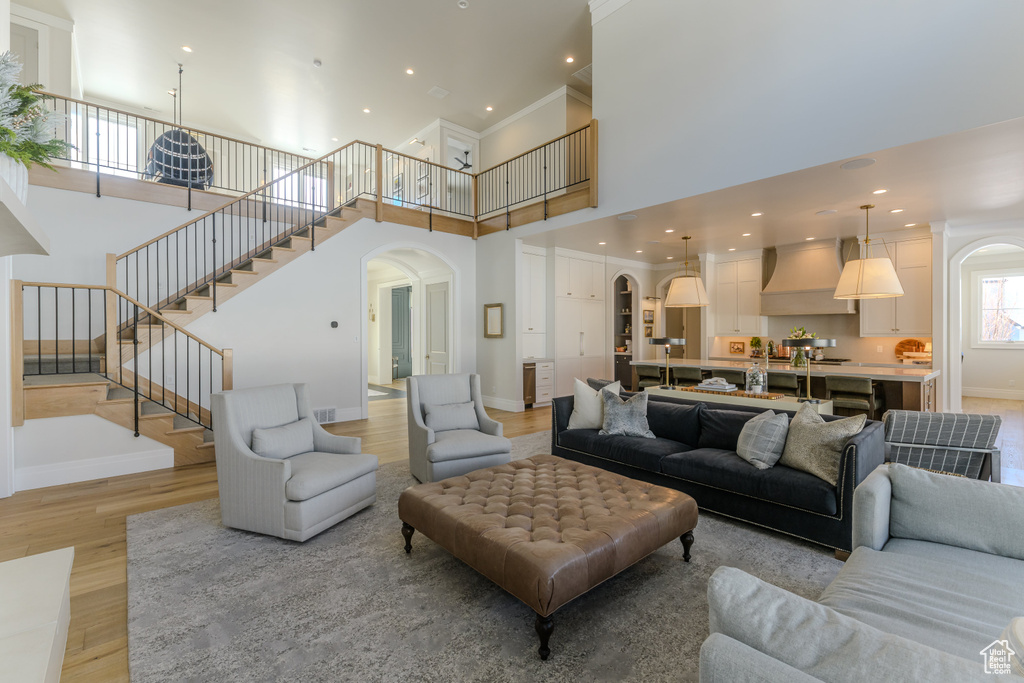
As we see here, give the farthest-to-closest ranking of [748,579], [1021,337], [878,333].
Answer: [1021,337] → [878,333] → [748,579]

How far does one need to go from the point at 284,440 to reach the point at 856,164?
5364 mm

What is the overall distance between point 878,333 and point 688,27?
5.46 m

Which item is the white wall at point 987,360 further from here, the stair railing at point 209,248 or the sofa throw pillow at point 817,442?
the stair railing at point 209,248

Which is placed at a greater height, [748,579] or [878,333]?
[878,333]

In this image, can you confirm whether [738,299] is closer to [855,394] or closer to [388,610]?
[855,394]

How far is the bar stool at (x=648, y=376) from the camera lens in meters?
6.57

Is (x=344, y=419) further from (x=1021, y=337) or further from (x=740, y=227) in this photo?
(x=1021, y=337)

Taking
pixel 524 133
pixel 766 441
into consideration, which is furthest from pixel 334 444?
pixel 524 133

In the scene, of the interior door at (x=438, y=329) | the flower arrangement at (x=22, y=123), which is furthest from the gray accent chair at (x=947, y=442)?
the interior door at (x=438, y=329)

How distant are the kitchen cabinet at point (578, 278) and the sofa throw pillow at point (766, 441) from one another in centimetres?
522

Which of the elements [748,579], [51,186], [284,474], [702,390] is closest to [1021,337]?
[702,390]

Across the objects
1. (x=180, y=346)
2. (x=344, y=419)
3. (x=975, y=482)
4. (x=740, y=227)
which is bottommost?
(x=344, y=419)

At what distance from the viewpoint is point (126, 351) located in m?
4.90

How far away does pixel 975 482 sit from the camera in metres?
1.85
